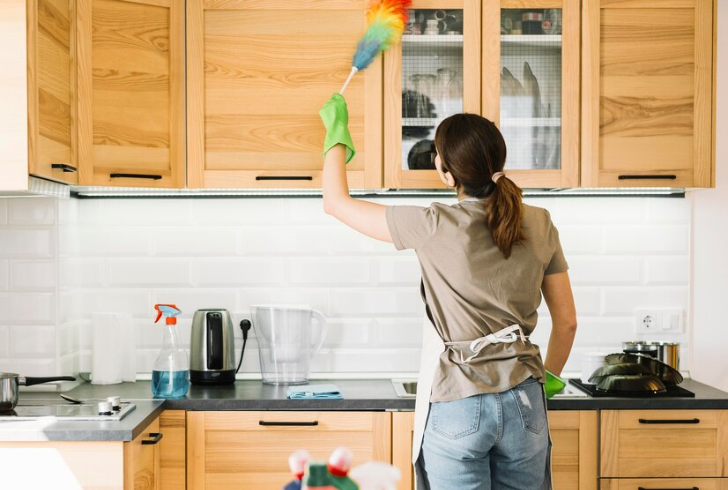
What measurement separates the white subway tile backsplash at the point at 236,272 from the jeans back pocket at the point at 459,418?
107 cm

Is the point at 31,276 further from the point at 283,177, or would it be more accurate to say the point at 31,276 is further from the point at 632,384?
the point at 632,384

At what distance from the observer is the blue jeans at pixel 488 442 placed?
1.81 meters

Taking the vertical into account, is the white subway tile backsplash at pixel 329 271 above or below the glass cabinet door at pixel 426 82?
below

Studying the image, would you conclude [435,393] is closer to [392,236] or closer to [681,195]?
[392,236]

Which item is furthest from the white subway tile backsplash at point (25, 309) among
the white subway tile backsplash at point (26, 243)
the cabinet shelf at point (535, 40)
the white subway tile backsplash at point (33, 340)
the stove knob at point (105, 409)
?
the cabinet shelf at point (535, 40)

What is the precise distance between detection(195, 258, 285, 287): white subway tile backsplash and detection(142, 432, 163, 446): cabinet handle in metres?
0.71

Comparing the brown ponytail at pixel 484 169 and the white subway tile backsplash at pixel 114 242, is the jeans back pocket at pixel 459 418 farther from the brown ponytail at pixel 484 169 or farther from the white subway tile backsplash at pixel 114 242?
the white subway tile backsplash at pixel 114 242

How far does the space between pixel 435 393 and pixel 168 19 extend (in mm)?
1495

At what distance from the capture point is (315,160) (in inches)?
97.3

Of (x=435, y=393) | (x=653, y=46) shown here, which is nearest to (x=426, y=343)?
(x=435, y=393)

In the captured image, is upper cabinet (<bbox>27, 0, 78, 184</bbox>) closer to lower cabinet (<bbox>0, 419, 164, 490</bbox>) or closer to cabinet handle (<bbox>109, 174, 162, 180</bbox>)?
cabinet handle (<bbox>109, 174, 162, 180</bbox>)

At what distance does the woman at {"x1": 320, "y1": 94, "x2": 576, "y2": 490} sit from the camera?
182cm

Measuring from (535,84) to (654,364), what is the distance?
100 centimetres

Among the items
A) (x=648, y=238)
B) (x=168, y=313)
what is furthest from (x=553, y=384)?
(x=168, y=313)
